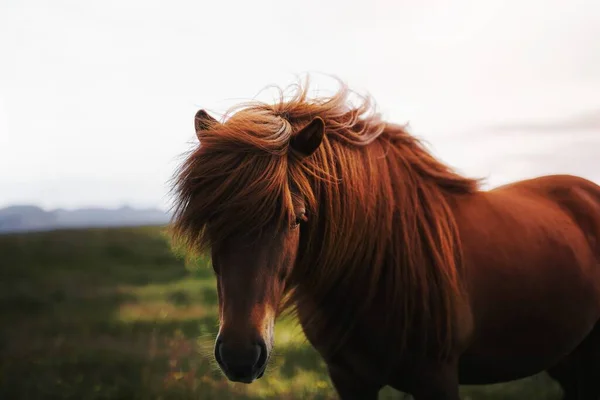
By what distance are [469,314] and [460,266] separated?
10.4 inches

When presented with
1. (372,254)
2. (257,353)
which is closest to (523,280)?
(372,254)

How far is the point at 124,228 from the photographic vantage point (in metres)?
16.2

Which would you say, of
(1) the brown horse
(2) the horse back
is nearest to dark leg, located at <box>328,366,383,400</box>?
(1) the brown horse

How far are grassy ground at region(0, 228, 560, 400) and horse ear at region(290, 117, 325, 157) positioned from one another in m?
0.85

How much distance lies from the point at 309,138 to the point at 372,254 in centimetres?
72

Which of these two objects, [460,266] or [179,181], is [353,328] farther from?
[179,181]

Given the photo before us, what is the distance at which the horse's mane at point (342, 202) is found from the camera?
223cm

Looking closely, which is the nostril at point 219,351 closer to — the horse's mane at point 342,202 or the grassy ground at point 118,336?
the horse's mane at point 342,202

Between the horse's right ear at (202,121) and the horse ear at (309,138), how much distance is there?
1.52ft

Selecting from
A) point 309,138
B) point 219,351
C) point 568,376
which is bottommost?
point 568,376

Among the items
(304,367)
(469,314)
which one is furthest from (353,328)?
(304,367)

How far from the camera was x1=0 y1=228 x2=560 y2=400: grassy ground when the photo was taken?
4.95m

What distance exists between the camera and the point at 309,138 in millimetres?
2361

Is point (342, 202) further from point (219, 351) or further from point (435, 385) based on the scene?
point (435, 385)
